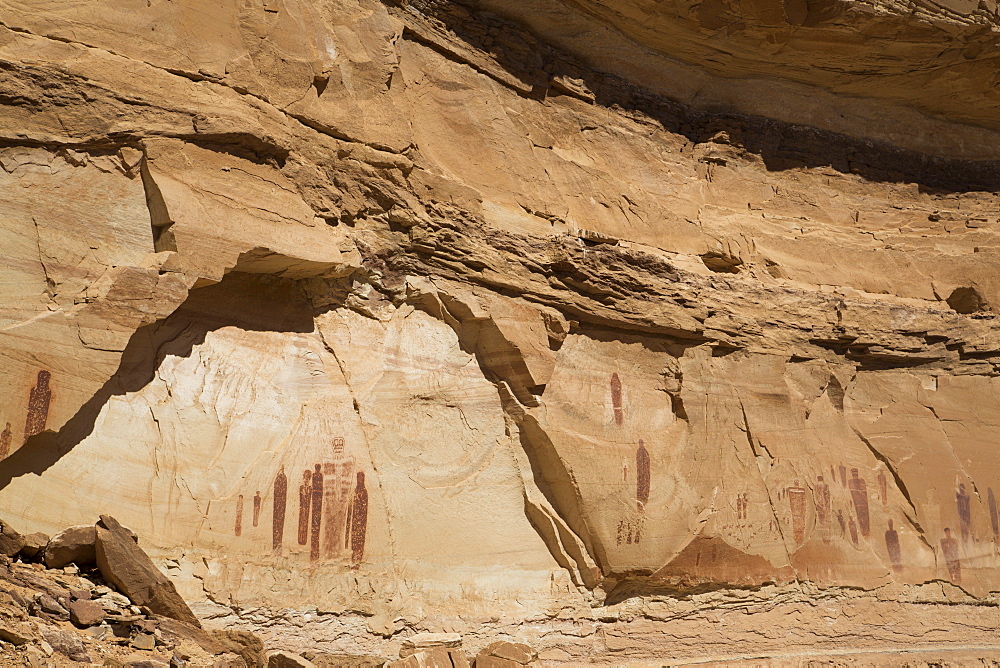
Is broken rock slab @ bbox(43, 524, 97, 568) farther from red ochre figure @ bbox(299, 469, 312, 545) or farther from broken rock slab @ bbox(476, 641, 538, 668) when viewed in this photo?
broken rock slab @ bbox(476, 641, 538, 668)

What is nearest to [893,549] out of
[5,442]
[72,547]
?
[72,547]

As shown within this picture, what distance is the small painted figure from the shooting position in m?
7.09

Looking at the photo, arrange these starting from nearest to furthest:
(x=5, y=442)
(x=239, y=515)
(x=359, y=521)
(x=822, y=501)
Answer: (x=5, y=442)
(x=239, y=515)
(x=359, y=521)
(x=822, y=501)

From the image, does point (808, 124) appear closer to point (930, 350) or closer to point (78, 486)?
point (930, 350)

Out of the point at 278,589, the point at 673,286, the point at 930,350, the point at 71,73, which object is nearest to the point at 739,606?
the point at 673,286

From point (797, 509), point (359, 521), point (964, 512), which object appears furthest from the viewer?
point (964, 512)

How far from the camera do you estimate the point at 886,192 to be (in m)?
8.09

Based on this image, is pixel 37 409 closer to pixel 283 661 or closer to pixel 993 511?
pixel 283 661

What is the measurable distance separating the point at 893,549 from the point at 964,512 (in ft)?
2.68

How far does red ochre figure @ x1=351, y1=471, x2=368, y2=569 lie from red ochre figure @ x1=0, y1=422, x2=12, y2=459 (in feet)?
6.00

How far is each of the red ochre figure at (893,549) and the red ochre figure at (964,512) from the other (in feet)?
2.24

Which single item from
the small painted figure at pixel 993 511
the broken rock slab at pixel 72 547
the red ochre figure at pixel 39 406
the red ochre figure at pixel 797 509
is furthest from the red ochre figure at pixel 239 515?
the small painted figure at pixel 993 511

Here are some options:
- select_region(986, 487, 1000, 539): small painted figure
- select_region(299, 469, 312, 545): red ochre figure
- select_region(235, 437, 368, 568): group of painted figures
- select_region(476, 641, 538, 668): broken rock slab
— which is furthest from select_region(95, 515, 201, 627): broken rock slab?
select_region(986, 487, 1000, 539): small painted figure

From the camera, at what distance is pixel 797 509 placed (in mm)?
6457
